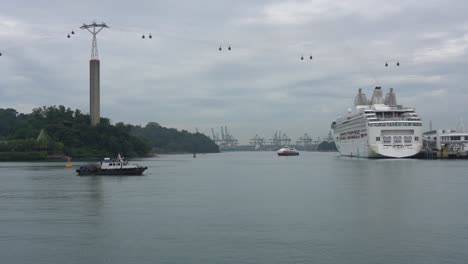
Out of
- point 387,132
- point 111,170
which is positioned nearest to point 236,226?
point 111,170

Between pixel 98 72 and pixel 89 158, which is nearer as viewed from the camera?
pixel 98 72

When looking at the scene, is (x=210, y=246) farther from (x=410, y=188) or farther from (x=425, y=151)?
(x=425, y=151)

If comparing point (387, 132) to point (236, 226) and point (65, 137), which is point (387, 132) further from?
point (236, 226)

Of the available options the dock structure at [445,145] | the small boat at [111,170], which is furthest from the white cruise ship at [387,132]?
the small boat at [111,170]

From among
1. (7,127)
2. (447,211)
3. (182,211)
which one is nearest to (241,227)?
(182,211)

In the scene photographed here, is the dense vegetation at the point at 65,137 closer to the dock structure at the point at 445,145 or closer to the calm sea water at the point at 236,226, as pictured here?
the dock structure at the point at 445,145

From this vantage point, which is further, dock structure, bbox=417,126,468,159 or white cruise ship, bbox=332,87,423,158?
dock structure, bbox=417,126,468,159

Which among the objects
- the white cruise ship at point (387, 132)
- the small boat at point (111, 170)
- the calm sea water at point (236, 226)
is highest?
the white cruise ship at point (387, 132)

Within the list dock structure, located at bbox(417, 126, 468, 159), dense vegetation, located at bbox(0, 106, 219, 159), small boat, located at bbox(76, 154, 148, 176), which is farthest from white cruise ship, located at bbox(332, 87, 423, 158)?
dense vegetation, located at bbox(0, 106, 219, 159)

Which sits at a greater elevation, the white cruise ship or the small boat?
the white cruise ship

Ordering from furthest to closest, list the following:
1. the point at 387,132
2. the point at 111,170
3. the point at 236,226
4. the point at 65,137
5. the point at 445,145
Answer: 1. the point at 65,137
2. the point at 445,145
3. the point at 387,132
4. the point at 111,170
5. the point at 236,226

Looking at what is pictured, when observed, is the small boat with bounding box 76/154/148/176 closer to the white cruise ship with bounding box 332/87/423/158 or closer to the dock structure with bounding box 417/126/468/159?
the white cruise ship with bounding box 332/87/423/158

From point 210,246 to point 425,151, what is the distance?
109093 millimetres

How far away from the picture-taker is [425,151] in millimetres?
123438
